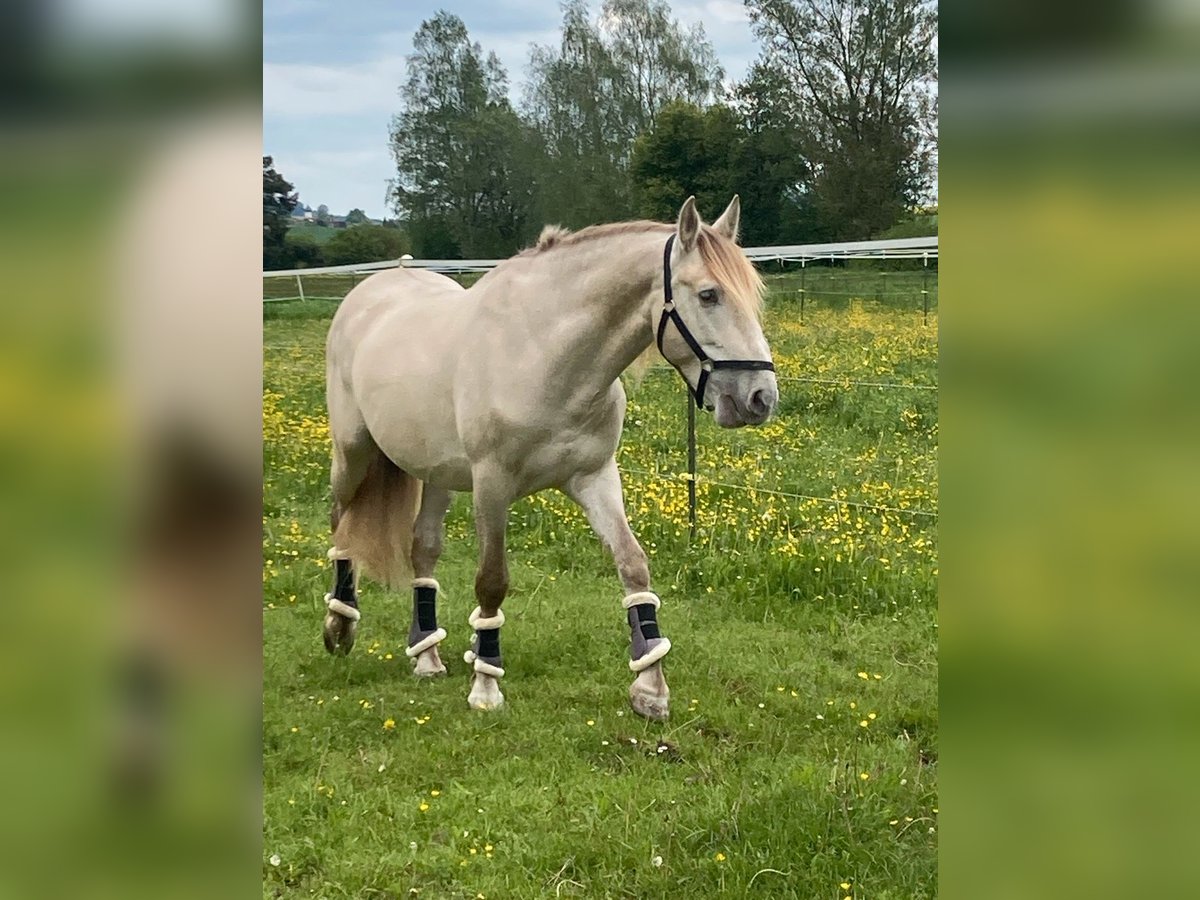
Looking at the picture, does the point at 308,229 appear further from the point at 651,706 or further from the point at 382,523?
the point at 651,706

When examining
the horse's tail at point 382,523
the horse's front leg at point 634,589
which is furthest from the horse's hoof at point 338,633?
the horse's front leg at point 634,589

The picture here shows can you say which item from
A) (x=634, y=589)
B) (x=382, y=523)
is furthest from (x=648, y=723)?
(x=382, y=523)

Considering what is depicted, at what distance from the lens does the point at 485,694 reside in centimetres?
371

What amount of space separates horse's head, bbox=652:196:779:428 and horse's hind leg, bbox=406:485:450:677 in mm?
1708

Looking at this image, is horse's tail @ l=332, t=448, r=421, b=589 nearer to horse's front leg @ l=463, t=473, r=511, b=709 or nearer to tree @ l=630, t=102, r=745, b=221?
horse's front leg @ l=463, t=473, r=511, b=709

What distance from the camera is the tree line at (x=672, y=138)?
13.9m

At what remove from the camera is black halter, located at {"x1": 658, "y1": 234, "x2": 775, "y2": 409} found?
→ 9.36 ft

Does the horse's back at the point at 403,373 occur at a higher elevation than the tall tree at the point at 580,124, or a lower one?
lower

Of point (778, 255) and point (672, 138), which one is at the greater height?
point (672, 138)

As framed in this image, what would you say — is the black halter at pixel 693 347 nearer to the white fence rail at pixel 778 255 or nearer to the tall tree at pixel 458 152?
the white fence rail at pixel 778 255

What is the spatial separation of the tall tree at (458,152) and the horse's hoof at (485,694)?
1172cm

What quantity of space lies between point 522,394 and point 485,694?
47.0 inches
